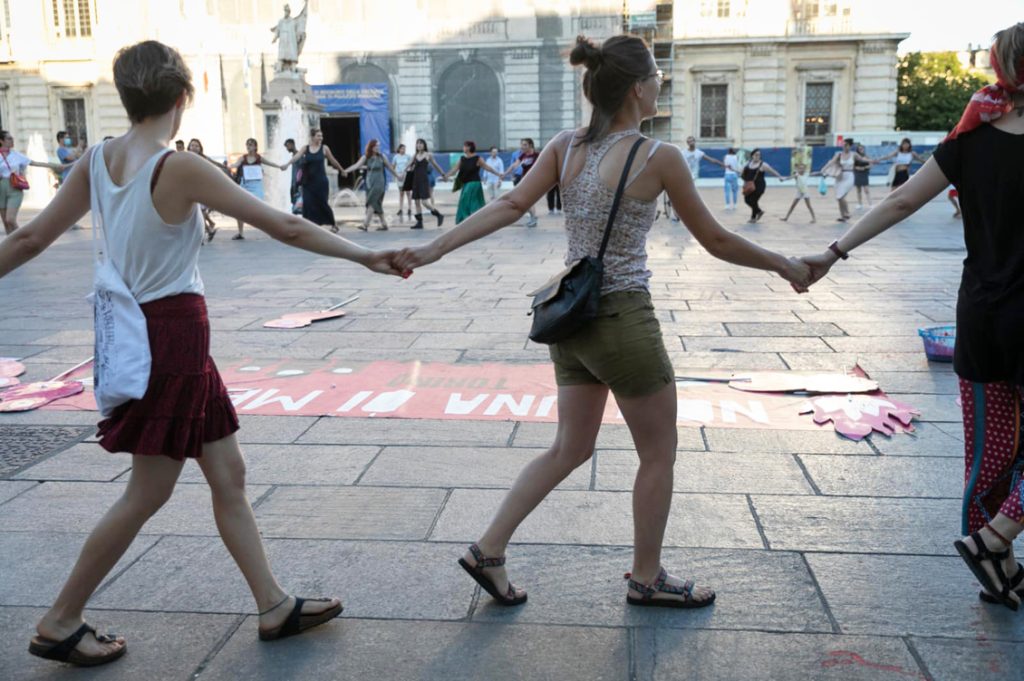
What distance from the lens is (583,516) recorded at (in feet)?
12.3

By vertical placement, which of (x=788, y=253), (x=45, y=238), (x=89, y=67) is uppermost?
(x=89, y=67)

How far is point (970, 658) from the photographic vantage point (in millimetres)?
2664

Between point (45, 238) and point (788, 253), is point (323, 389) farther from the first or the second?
point (788, 253)

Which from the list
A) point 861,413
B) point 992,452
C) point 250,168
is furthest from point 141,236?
point 250,168

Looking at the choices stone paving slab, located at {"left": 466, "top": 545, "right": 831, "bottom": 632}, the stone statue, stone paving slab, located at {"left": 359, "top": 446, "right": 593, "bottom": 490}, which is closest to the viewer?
stone paving slab, located at {"left": 466, "top": 545, "right": 831, "bottom": 632}

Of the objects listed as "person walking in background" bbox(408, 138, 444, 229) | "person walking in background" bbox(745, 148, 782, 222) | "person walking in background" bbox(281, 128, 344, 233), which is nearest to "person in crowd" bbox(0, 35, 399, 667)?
"person walking in background" bbox(281, 128, 344, 233)

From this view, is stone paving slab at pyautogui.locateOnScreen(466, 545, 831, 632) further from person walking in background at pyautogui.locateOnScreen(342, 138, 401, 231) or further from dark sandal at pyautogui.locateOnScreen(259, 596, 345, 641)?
person walking in background at pyautogui.locateOnScreen(342, 138, 401, 231)

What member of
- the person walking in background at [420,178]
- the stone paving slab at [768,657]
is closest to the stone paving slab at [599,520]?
the stone paving slab at [768,657]

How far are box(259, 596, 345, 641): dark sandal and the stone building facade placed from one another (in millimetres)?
35854

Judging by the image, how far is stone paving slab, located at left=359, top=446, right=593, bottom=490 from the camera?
4145 mm

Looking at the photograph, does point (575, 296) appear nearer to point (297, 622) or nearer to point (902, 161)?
point (297, 622)

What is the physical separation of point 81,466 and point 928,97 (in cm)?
6029

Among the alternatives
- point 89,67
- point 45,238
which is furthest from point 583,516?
point 89,67

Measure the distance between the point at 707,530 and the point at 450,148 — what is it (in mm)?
36417
